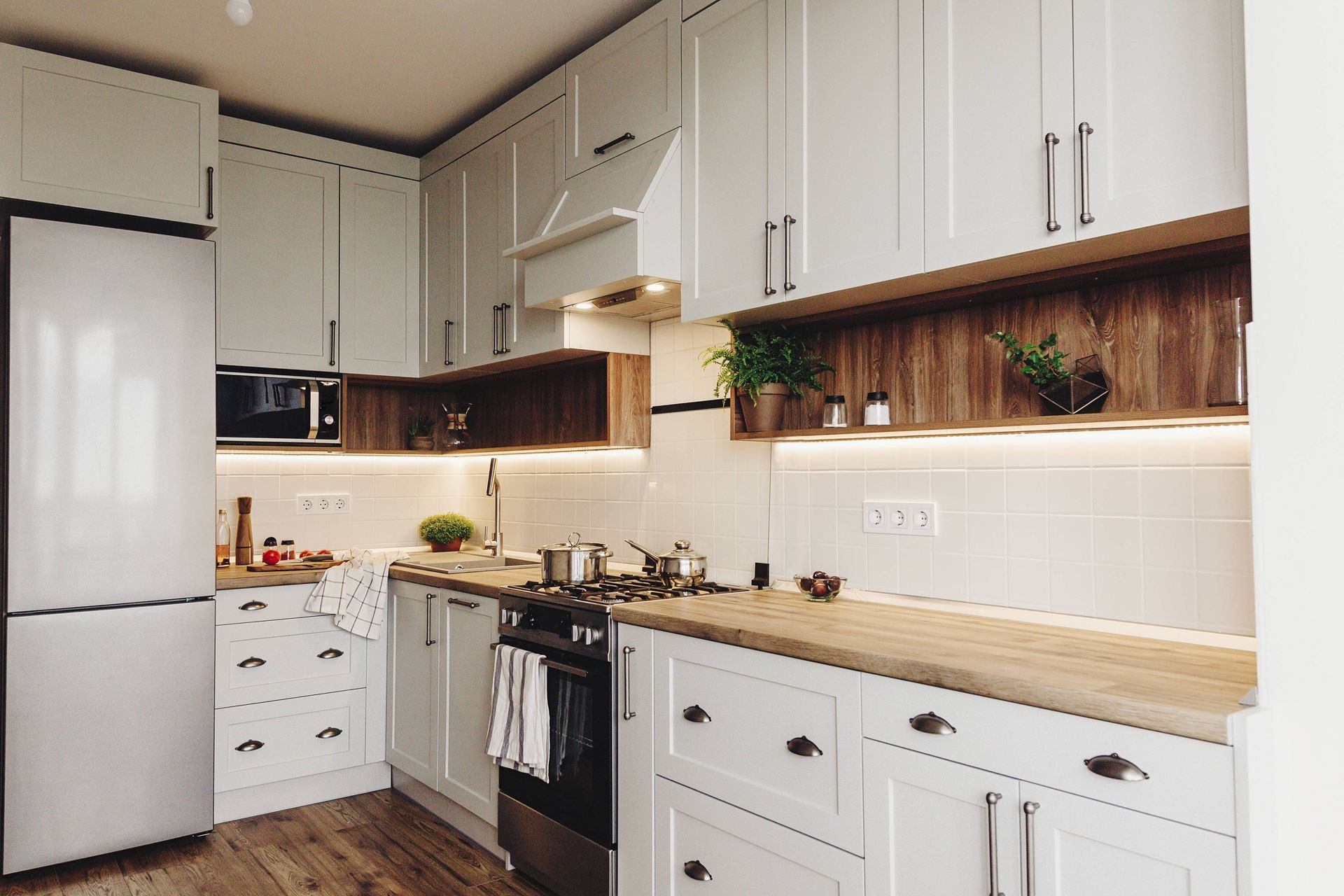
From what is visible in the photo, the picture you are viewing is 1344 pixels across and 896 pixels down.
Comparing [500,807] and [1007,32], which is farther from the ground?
Answer: [1007,32]

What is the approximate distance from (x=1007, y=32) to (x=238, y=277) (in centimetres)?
299

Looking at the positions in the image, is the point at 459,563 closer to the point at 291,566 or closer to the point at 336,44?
the point at 291,566

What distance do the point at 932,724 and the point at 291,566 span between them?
2789 mm

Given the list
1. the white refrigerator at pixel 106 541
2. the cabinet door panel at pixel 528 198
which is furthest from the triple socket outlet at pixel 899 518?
the white refrigerator at pixel 106 541

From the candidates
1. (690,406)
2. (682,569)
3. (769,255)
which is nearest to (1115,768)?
(769,255)

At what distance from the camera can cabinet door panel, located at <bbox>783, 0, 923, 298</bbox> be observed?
2006 millimetres

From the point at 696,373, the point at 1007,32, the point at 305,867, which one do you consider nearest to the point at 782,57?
the point at 1007,32

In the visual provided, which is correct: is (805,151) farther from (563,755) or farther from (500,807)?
(500,807)

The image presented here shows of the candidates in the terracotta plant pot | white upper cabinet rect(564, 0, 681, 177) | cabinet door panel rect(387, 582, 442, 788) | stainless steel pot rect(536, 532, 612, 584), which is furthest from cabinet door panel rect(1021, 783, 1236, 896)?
cabinet door panel rect(387, 582, 442, 788)

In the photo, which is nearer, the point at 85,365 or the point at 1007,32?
the point at 1007,32

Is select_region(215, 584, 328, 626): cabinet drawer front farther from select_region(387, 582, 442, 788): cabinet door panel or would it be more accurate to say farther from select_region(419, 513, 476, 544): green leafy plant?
select_region(419, 513, 476, 544): green leafy plant

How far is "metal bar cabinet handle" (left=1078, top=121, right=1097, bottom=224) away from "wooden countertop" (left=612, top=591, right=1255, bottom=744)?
833 millimetres

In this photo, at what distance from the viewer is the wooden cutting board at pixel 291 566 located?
3479 millimetres

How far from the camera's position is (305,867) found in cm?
288
